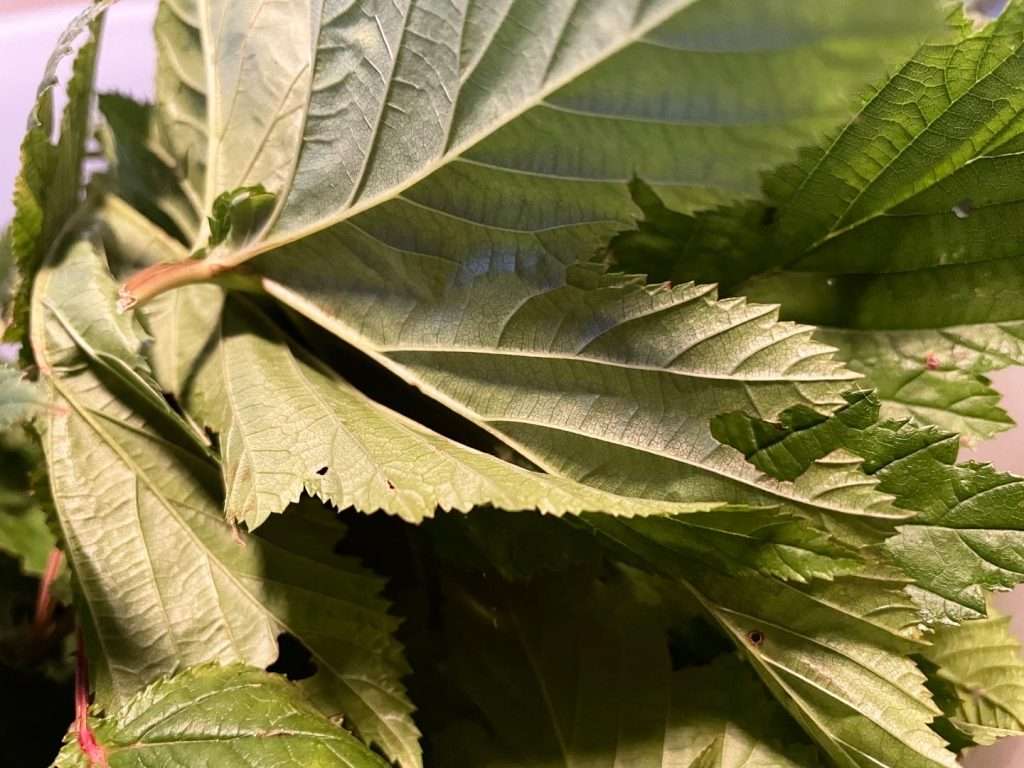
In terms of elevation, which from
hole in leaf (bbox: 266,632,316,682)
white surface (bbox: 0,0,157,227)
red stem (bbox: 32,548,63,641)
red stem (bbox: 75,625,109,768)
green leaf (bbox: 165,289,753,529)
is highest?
white surface (bbox: 0,0,157,227)

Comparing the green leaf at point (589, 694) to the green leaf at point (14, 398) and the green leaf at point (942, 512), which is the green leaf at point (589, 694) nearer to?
the green leaf at point (942, 512)

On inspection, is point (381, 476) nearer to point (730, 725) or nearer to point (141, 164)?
point (730, 725)

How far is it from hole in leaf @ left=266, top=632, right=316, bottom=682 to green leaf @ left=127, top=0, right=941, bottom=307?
26cm

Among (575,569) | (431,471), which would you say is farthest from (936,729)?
(431,471)

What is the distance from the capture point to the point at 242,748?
0.53 metres

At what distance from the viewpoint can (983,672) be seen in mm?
669

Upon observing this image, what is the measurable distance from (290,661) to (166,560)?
0.37 ft

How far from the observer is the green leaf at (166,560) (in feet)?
1.97

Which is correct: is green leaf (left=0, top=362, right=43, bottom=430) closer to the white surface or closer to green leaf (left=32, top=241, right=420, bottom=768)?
green leaf (left=32, top=241, right=420, bottom=768)

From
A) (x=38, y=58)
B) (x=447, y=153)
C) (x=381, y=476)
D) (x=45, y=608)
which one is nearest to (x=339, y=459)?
(x=381, y=476)

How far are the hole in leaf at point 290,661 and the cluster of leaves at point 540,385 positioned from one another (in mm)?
16

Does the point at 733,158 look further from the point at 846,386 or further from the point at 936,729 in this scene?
the point at 936,729

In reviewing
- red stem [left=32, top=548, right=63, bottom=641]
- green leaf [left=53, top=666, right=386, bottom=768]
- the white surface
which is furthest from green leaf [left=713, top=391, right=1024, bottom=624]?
the white surface

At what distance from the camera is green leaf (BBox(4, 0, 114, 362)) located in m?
0.61
